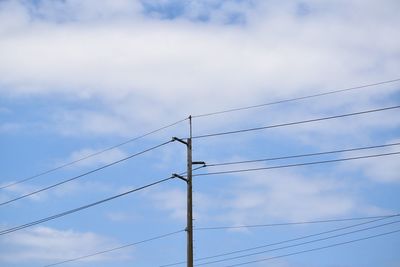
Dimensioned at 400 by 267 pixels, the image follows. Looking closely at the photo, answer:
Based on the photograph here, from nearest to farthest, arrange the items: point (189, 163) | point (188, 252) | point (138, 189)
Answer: point (188, 252) → point (189, 163) → point (138, 189)

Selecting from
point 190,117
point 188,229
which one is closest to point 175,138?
point 190,117

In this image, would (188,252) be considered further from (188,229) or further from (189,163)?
(189,163)

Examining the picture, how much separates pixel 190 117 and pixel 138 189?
193 inches

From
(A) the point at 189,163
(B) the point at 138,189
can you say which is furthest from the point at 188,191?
(B) the point at 138,189

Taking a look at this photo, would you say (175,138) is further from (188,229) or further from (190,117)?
(188,229)

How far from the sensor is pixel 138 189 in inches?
1529

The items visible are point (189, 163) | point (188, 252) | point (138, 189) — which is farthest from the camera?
point (138, 189)

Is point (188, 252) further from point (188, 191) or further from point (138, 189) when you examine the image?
point (138, 189)

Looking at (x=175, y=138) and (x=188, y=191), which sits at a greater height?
(x=175, y=138)

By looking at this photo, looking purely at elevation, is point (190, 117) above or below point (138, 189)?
above

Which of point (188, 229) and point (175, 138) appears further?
point (175, 138)

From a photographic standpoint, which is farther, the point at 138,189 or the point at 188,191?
the point at 138,189

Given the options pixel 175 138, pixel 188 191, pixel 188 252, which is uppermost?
pixel 175 138

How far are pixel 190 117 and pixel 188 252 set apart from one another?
8183 millimetres
